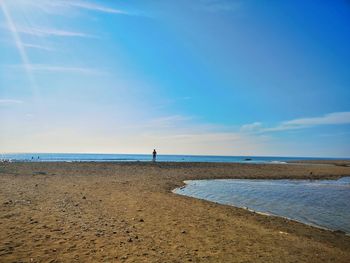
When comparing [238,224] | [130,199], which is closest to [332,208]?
[238,224]

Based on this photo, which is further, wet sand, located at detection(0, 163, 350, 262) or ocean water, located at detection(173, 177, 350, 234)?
ocean water, located at detection(173, 177, 350, 234)

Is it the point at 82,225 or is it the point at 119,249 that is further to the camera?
the point at 82,225

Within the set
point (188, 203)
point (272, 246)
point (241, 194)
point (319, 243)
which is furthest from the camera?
point (241, 194)

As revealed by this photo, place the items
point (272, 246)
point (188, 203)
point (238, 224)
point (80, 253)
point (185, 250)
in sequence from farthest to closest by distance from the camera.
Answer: point (188, 203) → point (238, 224) → point (272, 246) → point (185, 250) → point (80, 253)

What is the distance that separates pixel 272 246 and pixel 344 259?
2.21 meters

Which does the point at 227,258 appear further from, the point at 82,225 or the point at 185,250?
the point at 82,225

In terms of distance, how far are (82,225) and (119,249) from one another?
10.4ft

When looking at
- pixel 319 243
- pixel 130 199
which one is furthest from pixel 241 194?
pixel 319 243

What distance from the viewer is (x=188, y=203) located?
18516mm

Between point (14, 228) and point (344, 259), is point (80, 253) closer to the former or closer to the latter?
point (14, 228)

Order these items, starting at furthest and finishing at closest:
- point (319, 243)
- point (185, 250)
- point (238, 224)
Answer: point (238, 224) < point (319, 243) < point (185, 250)

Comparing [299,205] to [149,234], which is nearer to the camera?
[149,234]

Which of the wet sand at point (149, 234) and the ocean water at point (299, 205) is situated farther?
the ocean water at point (299, 205)

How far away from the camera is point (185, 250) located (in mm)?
9844
